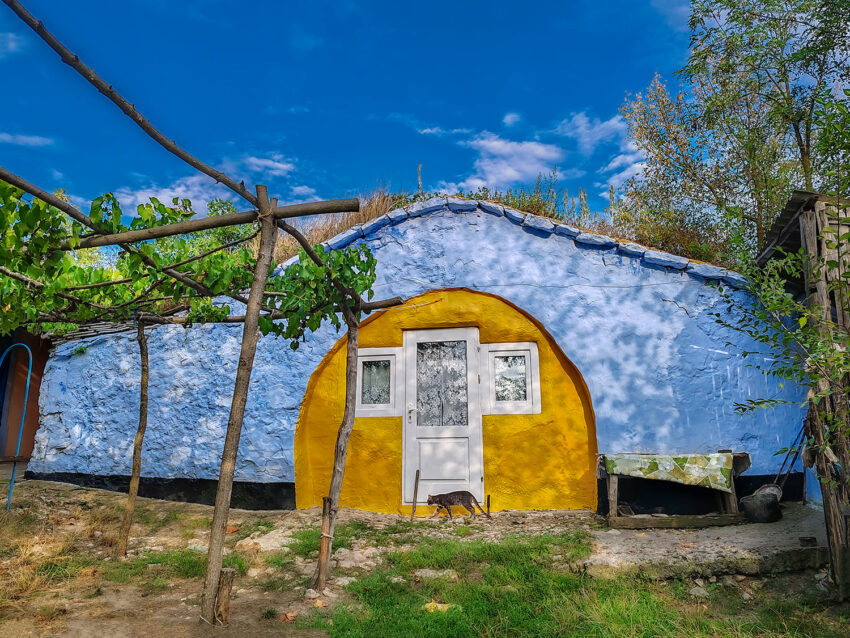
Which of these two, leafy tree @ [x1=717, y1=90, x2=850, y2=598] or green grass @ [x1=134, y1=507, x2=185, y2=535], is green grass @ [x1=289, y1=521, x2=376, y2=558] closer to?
green grass @ [x1=134, y1=507, x2=185, y2=535]

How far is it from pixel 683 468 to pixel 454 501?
7.89ft

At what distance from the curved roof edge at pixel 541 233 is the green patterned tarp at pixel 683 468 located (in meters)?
1.97

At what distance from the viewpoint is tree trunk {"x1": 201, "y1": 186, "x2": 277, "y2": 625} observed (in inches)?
130

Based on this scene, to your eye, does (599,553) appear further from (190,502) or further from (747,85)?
(747,85)

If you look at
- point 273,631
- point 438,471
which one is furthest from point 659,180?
point 273,631

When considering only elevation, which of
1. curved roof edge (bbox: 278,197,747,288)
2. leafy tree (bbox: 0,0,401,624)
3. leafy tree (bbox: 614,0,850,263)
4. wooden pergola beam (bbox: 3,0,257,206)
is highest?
leafy tree (bbox: 614,0,850,263)

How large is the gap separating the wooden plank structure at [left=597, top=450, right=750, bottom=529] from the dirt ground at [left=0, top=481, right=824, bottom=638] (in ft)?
0.53

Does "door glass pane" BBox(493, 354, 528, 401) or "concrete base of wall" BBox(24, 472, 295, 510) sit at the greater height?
"door glass pane" BBox(493, 354, 528, 401)

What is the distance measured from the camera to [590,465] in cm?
676

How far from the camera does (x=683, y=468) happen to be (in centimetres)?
582

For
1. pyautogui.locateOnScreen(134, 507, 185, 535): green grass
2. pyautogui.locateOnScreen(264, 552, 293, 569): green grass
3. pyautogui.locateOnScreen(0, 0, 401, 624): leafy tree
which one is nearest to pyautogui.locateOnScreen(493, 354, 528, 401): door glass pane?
pyautogui.locateOnScreen(0, 0, 401, 624): leafy tree

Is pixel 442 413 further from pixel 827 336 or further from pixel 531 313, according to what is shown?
pixel 827 336

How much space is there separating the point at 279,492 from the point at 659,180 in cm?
917

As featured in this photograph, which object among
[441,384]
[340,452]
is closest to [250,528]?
[340,452]
